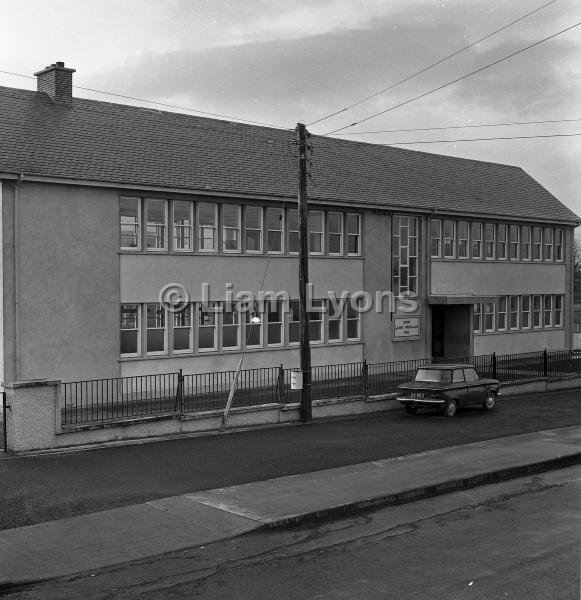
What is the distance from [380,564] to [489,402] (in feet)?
56.1

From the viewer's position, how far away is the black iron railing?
20.2m

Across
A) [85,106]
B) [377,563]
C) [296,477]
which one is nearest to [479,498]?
[296,477]

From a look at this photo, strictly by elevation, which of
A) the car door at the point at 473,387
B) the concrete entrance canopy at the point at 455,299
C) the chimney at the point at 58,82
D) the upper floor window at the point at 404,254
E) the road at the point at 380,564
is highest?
the chimney at the point at 58,82

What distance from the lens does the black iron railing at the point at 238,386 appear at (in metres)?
20.2

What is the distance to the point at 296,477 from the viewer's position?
14.8 metres

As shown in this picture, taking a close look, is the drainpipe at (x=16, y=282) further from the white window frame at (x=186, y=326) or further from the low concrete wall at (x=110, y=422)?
the low concrete wall at (x=110, y=422)

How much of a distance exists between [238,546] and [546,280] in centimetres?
3417

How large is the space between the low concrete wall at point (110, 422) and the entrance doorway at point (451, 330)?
503 inches

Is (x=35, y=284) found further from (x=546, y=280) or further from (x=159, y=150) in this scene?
(x=546, y=280)

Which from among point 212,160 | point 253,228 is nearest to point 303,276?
point 253,228

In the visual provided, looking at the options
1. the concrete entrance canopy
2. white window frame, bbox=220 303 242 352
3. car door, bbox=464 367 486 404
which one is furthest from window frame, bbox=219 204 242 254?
the concrete entrance canopy

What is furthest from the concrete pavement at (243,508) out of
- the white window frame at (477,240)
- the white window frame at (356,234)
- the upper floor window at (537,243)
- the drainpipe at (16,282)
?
the upper floor window at (537,243)

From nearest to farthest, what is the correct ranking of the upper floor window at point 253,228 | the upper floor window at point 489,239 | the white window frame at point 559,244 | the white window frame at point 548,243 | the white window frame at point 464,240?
the upper floor window at point 253,228, the white window frame at point 464,240, the upper floor window at point 489,239, the white window frame at point 548,243, the white window frame at point 559,244

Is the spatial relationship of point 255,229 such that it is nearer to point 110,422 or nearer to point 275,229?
point 275,229
